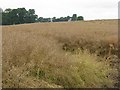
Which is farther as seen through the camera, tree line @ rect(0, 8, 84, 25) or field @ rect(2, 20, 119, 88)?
tree line @ rect(0, 8, 84, 25)

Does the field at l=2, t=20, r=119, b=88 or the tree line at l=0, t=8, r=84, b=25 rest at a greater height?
the tree line at l=0, t=8, r=84, b=25

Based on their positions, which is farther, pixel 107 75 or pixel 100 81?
pixel 107 75

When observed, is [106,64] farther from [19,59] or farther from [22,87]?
[22,87]

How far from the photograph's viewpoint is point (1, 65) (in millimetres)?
8117

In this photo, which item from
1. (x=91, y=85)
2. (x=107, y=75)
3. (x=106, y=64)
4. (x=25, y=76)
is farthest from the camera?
(x=106, y=64)

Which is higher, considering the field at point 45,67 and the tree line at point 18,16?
the tree line at point 18,16

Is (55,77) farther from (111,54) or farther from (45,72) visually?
(111,54)

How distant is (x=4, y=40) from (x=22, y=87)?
167 centimetres

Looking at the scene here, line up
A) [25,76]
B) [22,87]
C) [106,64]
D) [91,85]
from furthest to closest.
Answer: [106,64] → [91,85] → [25,76] → [22,87]

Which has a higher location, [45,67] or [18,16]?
Answer: [18,16]

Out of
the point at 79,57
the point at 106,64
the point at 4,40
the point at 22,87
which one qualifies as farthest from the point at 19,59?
the point at 106,64

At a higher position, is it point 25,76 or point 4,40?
point 4,40

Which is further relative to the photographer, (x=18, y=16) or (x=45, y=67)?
(x=18, y=16)

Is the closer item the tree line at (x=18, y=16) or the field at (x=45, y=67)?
the field at (x=45, y=67)
